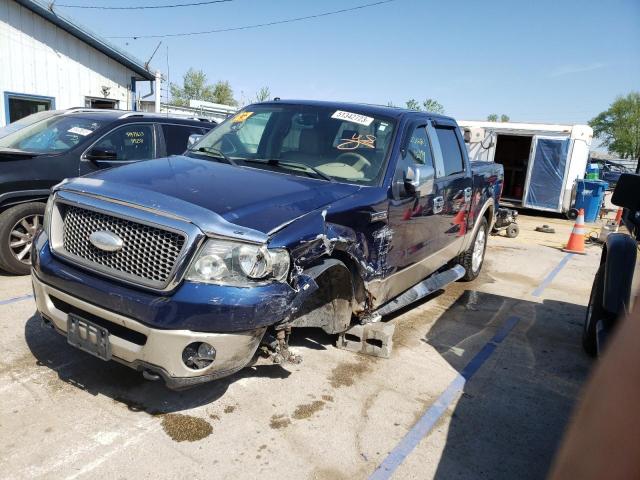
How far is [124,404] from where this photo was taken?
3.22 meters

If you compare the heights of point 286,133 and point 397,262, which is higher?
point 286,133

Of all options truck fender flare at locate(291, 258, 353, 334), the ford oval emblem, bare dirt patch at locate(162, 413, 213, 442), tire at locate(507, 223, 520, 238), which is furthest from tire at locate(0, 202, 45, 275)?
tire at locate(507, 223, 520, 238)

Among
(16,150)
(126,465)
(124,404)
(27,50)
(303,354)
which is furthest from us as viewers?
(27,50)

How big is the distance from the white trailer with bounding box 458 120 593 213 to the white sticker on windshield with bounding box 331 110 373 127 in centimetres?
1093

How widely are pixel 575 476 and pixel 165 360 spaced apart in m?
2.29

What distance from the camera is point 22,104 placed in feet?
44.8

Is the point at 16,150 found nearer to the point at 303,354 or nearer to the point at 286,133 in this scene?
the point at 286,133

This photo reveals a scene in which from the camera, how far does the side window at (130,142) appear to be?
19.9 feet

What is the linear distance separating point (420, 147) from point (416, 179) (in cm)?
84

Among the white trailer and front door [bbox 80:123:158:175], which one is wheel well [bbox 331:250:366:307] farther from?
the white trailer

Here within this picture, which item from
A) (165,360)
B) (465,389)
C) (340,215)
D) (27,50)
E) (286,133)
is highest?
(27,50)

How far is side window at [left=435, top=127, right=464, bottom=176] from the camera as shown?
531cm

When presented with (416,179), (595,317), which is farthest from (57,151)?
(595,317)

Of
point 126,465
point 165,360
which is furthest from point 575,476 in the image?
point 126,465
